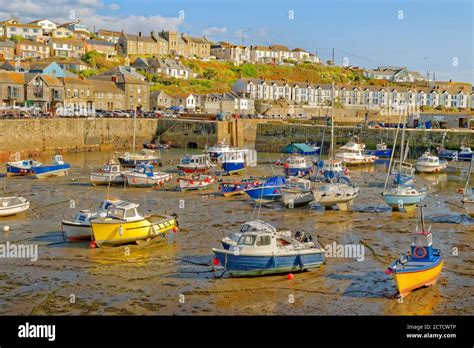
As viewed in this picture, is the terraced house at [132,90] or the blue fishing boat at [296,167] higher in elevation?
the terraced house at [132,90]

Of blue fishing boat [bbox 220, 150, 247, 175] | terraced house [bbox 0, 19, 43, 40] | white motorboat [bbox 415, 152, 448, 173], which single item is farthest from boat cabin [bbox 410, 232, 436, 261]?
terraced house [bbox 0, 19, 43, 40]

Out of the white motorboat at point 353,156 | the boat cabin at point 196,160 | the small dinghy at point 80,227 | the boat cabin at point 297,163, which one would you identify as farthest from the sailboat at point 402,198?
the white motorboat at point 353,156

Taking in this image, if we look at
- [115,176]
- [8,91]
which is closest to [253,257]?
[115,176]

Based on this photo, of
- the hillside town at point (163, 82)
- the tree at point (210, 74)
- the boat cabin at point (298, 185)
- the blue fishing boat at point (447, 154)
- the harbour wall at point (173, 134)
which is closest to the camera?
the boat cabin at point (298, 185)

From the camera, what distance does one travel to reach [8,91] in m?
66.5

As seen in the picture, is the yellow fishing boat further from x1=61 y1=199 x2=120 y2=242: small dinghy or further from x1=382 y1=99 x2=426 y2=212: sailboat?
x1=382 y1=99 x2=426 y2=212: sailboat

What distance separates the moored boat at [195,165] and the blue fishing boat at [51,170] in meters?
7.44

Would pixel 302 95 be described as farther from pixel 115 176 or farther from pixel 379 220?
pixel 379 220

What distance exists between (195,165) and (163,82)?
64.8 meters

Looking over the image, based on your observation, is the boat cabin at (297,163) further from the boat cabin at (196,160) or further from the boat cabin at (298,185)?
the boat cabin at (298,185)

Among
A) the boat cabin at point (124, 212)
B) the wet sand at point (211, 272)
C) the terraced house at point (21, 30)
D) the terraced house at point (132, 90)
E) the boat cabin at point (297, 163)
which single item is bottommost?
the wet sand at point (211, 272)

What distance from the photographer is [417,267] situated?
17.3 m

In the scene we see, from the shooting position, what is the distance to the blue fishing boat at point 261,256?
1856 centimetres

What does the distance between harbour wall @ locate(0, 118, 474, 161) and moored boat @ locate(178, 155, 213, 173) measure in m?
15.6
